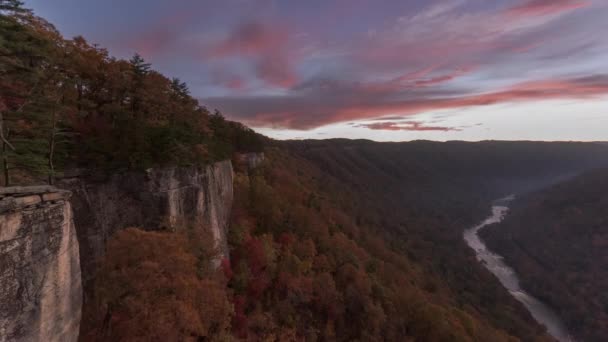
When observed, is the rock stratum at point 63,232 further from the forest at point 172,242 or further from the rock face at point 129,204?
the forest at point 172,242

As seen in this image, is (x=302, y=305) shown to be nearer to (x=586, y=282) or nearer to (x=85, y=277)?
(x=85, y=277)

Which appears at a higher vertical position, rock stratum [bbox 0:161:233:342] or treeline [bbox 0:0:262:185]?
treeline [bbox 0:0:262:185]

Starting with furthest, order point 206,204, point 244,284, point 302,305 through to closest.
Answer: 1. point 302,305
2. point 244,284
3. point 206,204

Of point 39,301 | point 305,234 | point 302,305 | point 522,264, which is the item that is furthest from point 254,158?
point 522,264

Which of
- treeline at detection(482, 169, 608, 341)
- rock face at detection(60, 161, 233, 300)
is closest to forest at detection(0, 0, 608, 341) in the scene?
rock face at detection(60, 161, 233, 300)

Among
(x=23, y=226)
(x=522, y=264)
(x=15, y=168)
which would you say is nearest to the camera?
(x=23, y=226)

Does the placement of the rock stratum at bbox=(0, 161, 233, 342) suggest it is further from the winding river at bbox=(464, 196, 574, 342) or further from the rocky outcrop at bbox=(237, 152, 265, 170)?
the winding river at bbox=(464, 196, 574, 342)
